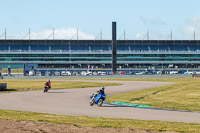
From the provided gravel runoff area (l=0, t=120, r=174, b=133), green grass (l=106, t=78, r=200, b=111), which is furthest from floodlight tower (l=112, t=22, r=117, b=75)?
gravel runoff area (l=0, t=120, r=174, b=133)

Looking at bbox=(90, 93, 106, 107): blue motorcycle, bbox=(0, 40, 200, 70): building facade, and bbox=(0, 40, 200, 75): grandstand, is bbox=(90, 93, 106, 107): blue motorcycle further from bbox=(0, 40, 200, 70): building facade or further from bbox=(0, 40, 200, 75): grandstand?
bbox=(0, 40, 200, 75): grandstand

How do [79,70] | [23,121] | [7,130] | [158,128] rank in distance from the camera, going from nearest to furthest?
1. [7,130]
2. [158,128]
3. [23,121]
4. [79,70]

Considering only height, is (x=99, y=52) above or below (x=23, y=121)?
above

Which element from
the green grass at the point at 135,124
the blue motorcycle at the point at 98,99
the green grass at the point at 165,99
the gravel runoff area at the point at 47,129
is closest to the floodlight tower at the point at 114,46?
the green grass at the point at 165,99

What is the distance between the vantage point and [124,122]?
65.8ft

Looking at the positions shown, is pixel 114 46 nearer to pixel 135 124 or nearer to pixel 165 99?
pixel 165 99

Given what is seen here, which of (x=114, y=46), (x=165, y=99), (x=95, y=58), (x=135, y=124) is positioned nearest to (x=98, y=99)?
(x=165, y=99)

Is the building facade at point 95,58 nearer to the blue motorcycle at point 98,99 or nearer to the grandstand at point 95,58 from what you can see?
the grandstand at point 95,58

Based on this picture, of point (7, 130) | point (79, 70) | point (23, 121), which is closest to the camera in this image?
point (7, 130)

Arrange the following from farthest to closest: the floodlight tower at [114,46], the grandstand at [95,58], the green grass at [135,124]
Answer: the grandstand at [95,58]
the floodlight tower at [114,46]
the green grass at [135,124]

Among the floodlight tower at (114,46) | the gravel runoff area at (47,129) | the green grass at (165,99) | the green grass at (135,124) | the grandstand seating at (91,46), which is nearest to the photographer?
the gravel runoff area at (47,129)

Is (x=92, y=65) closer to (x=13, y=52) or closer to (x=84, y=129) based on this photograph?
(x=13, y=52)

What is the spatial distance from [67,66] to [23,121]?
157m

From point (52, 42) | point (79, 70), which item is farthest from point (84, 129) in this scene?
point (52, 42)
